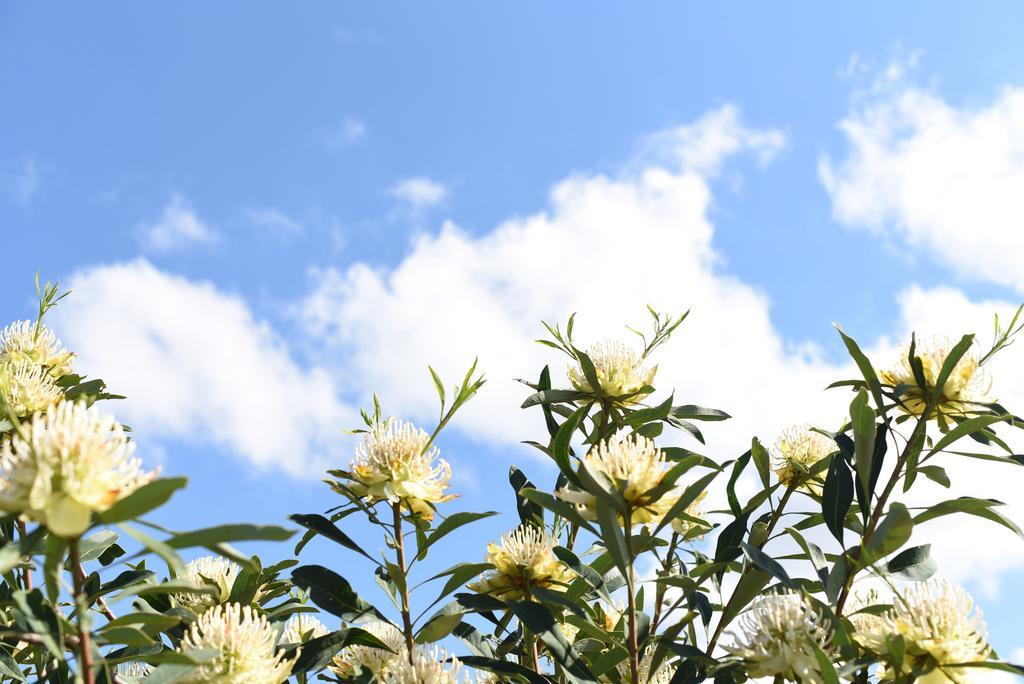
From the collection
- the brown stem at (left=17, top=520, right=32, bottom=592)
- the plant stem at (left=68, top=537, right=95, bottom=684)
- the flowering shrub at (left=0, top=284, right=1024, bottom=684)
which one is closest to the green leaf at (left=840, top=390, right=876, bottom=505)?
the flowering shrub at (left=0, top=284, right=1024, bottom=684)

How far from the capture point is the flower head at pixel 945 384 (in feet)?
7.10

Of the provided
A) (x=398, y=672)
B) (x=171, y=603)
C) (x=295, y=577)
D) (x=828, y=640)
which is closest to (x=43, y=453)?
(x=295, y=577)

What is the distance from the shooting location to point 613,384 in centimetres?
244

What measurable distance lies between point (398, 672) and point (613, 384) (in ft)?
3.17

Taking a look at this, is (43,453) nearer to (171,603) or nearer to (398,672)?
(398,672)

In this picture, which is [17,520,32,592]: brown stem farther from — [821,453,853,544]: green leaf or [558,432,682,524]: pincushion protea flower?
[821,453,853,544]: green leaf

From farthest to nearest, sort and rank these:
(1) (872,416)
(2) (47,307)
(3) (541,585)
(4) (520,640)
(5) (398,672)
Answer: (2) (47,307) < (4) (520,640) < (3) (541,585) < (5) (398,672) < (1) (872,416)

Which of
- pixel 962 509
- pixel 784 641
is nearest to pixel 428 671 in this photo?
pixel 784 641

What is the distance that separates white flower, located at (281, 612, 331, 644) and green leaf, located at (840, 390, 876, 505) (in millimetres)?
1475

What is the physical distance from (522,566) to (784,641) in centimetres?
66

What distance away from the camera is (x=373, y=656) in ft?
7.54

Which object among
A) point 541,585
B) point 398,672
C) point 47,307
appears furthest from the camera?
point 47,307

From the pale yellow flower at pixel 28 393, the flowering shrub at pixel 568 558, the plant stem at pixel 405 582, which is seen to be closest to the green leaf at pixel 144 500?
the flowering shrub at pixel 568 558

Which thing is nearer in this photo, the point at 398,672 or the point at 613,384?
the point at 398,672
